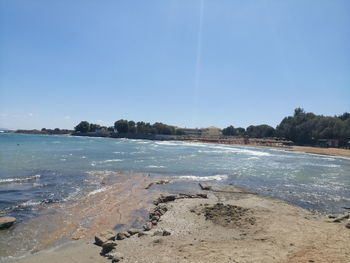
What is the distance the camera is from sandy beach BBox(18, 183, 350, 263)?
8.43 m

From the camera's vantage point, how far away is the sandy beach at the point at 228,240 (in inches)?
332

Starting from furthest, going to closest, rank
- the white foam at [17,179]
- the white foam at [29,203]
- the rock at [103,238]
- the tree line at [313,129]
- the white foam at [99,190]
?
the tree line at [313,129] < the white foam at [17,179] < the white foam at [99,190] < the white foam at [29,203] < the rock at [103,238]

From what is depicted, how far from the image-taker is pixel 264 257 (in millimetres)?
8172

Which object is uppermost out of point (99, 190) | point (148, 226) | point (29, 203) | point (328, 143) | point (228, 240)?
point (328, 143)

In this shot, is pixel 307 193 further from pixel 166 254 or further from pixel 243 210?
pixel 166 254

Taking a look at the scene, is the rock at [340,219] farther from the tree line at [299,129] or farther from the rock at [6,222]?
the tree line at [299,129]

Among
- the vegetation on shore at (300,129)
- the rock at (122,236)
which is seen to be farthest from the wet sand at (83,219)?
the vegetation on shore at (300,129)

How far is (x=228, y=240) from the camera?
10234mm

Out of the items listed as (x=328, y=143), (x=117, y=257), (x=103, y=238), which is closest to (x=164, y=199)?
(x=103, y=238)

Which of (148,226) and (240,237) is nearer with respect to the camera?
(240,237)

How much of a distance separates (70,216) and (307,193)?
16704mm

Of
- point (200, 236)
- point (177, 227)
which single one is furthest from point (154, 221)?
point (200, 236)

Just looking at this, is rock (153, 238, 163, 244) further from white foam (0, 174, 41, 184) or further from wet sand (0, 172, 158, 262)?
white foam (0, 174, 41, 184)

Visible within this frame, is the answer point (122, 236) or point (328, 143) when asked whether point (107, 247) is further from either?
point (328, 143)
